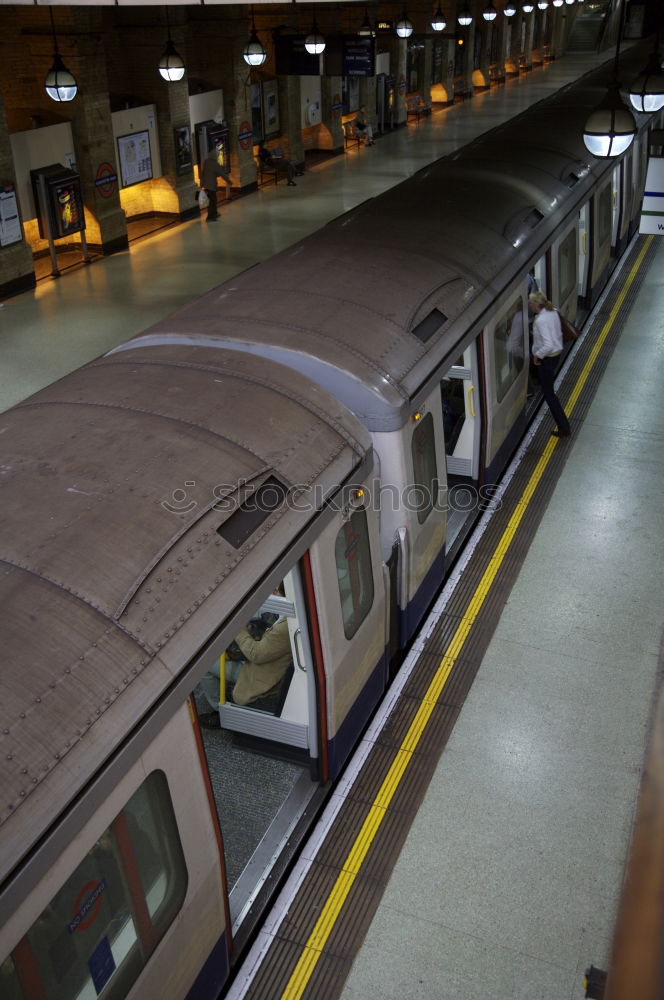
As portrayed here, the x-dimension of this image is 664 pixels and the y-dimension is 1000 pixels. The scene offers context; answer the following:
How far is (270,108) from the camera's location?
77.3ft

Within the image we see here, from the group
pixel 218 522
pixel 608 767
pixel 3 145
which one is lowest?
pixel 608 767

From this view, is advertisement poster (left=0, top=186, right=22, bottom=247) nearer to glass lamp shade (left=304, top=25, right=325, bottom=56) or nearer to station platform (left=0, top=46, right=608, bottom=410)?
station platform (left=0, top=46, right=608, bottom=410)

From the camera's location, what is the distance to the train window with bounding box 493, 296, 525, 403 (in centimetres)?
771

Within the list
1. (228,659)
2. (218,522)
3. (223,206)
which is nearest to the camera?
(218,522)

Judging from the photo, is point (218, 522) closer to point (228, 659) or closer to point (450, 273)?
point (228, 659)

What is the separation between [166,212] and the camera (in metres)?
21.0

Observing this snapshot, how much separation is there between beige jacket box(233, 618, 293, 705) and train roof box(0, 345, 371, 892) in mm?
1267

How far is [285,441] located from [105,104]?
15244 mm

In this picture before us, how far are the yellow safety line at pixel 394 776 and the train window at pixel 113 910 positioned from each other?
1.20 m

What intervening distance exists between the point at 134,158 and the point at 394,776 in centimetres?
1681

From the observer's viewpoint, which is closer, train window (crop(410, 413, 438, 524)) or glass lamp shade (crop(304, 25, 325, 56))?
train window (crop(410, 413, 438, 524))

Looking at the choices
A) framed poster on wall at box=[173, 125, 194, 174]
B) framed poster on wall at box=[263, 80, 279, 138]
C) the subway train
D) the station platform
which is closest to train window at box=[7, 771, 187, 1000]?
the subway train

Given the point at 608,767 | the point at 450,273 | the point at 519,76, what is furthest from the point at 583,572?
the point at 519,76

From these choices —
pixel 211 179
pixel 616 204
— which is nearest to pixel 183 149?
pixel 211 179
